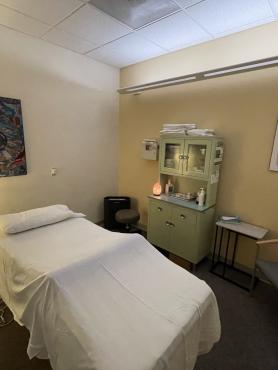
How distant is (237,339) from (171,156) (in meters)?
2.12

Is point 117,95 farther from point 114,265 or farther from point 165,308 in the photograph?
point 165,308

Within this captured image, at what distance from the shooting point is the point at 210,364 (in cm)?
155

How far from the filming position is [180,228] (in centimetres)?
267

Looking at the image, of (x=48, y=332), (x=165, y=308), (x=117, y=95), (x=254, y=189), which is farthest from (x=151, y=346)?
(x=117, y=95)

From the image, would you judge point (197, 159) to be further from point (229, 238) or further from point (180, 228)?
point (229, 238)

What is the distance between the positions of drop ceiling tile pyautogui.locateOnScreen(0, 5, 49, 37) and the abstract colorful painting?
0.78 meters

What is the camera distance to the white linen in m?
1.04

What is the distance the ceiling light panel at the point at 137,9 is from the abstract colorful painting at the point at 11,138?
1431mm

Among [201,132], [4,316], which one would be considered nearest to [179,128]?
[201,132]

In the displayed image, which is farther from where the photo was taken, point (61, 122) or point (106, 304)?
point (61, 122)

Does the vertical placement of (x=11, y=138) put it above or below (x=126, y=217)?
above

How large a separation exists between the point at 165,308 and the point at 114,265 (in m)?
0.50

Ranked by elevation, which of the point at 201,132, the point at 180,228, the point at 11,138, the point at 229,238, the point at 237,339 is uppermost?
the point at 201,132

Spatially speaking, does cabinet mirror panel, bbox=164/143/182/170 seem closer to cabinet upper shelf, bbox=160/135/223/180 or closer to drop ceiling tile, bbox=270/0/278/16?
cabinet upper shelf, bbox=160/135/223/180
